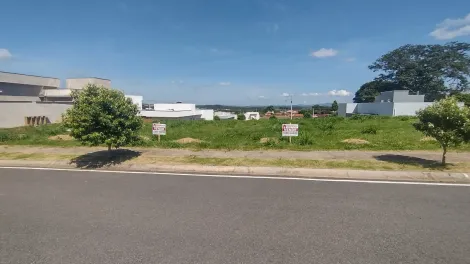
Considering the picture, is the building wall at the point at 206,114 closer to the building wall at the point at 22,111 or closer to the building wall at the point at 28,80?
the building wall at the point at 28,80

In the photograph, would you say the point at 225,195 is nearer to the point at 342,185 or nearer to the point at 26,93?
the point at 342,185

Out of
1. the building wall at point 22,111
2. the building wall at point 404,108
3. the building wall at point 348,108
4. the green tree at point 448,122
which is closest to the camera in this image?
the green tree at point 448,122

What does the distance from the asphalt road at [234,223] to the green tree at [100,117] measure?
7.27 feet

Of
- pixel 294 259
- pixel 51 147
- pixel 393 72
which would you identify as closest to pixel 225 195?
pixel 294 259

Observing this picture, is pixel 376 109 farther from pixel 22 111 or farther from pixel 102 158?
pixel 22 111

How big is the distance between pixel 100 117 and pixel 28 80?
51987 millimetres

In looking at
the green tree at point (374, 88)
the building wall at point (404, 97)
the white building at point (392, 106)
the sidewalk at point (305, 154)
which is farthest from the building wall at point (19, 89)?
the green tree at point (374, 88)

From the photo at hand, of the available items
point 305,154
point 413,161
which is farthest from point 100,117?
point 413,161

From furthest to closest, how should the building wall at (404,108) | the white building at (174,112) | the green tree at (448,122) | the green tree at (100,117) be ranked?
the white building at (174,112) < the building wall at (404,108) < the green tree at (100,117) < the green tree at (448,122)

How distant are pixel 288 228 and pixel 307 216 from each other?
2.02 ft

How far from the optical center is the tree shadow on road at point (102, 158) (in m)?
9.13

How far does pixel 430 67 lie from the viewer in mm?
70438

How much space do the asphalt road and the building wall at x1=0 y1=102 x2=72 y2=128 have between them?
2520 centimetres

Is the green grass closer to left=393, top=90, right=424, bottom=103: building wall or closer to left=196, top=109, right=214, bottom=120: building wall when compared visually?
left=393, top=90, right=424, bottom=103: building wall
